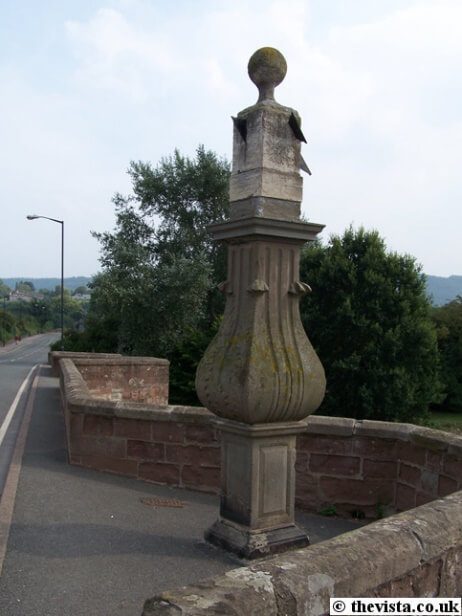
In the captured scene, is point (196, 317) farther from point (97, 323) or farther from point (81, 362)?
point (81, 362)

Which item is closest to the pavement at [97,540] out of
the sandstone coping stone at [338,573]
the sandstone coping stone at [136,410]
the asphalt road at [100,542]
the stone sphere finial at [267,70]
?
the asphalt road at [100,542]

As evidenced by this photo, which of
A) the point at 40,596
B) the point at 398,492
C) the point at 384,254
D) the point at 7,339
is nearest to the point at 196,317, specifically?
the point at 384,254

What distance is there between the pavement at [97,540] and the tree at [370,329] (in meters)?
17.6

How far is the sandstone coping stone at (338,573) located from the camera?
2139 mm

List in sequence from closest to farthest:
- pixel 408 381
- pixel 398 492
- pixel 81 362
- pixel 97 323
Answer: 1. pixel 398 492
2. pixel 81 362
3. pixel 408 381
4. pixel 97 323

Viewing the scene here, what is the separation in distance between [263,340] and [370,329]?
20.1m

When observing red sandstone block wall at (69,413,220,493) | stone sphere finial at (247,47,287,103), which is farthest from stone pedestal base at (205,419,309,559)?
stone sphere finial at (247,47,287,103)

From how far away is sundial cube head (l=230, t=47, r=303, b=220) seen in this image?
423 centimetres

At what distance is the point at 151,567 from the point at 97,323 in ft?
106

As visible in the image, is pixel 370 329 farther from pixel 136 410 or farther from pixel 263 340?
pixel 263 340

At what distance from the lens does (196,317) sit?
Answer: 29.8 m

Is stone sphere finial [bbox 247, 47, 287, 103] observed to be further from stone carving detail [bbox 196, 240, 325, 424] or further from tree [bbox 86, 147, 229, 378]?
tree [bbox 86, 147, 229, 378]

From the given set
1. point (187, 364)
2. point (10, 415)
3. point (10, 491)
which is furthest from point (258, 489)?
point (187, 364)

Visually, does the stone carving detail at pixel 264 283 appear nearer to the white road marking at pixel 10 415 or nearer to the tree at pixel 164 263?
the white road marking at pixel 10 415
